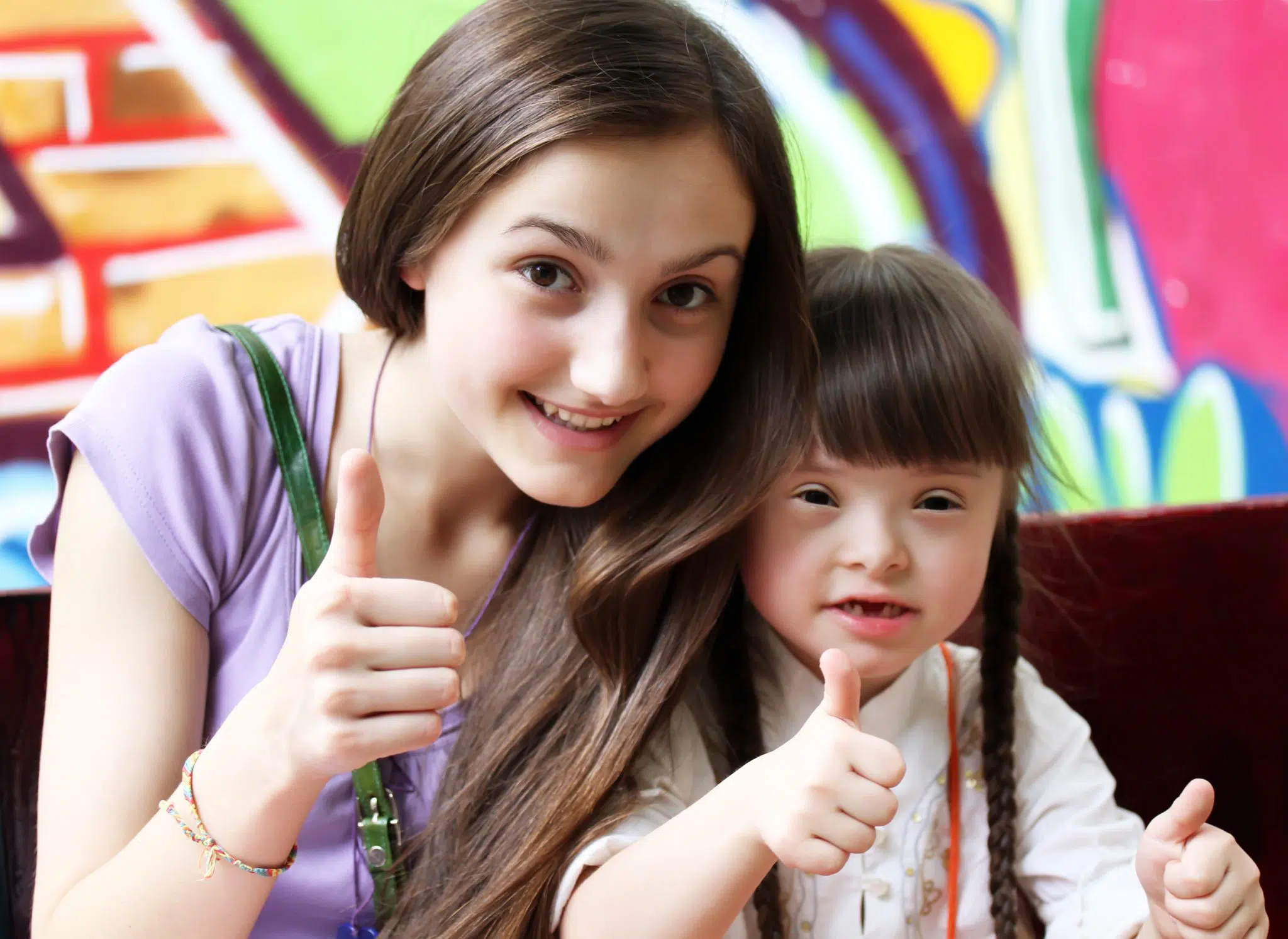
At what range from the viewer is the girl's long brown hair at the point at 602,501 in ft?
2.80

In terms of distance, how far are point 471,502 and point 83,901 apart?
1.39ft

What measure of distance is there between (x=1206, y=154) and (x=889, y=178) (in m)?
0.65

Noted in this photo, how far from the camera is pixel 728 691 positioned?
1.08 metres

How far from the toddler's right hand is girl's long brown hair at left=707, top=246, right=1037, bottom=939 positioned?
0.25 metres

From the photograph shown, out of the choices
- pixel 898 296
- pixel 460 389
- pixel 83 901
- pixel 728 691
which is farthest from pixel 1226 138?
pixel 83 901

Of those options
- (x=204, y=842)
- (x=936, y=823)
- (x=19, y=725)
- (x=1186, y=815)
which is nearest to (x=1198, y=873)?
(x=1186, y=815)

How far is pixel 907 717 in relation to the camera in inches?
43.1

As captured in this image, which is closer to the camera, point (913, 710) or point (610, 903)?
point (610, 903)

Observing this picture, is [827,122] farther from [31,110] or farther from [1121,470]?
[31,110]

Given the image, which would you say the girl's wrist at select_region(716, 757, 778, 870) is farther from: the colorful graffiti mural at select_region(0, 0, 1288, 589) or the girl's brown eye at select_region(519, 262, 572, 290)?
the colorful graffiti mural at select_region(0, 0, 1288, 589)

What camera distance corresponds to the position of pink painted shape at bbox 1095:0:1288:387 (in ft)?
7.58

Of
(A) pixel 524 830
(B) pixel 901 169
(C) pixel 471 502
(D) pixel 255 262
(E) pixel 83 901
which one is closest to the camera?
(E) pixel 83 901

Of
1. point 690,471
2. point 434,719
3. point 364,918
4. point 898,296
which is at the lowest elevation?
point 364,918

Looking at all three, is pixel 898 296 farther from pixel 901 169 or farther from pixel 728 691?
pixel 901 169
